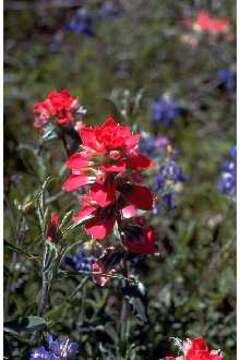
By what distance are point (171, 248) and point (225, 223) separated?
0.21 m

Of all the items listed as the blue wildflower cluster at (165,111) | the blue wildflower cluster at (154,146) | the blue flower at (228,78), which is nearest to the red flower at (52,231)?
the blue wildflower cluster at (154,146)

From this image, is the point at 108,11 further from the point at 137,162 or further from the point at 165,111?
the point at 137,162

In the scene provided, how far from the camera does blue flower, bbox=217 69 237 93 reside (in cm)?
346

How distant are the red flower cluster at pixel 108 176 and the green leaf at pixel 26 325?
A: 20 centimetres

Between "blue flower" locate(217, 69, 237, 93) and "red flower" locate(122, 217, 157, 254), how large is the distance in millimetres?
2201

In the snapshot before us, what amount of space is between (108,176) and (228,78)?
235 cm

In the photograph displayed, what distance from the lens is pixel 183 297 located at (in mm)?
2043

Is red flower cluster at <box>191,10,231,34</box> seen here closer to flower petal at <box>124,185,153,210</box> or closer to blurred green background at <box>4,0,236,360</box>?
blurred green background at <box>4,0,236,360</box>

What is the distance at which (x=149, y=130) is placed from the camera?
3197 millimetres

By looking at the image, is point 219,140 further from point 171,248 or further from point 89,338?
point 89,338

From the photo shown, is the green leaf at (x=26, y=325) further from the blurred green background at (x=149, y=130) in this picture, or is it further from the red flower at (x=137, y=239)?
the red flower at (x=137, y=239)

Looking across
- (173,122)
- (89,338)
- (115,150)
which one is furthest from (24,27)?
(115,150)

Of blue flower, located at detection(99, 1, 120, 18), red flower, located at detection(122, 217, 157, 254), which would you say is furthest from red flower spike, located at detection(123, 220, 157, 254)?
blue flower, located at detection(99, 1, 120, 18)

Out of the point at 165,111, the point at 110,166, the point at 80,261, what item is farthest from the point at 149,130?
the point at 110,166
